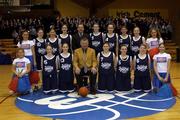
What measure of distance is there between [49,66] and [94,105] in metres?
1.42

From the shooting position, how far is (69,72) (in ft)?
23.4

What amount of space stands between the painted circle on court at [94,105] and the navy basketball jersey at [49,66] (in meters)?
0.43

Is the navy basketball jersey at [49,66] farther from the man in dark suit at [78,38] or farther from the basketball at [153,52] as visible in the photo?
the basketball at [153,52]

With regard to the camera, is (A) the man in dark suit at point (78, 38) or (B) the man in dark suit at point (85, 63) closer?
(B) the man in dark suit at point (85, 63)

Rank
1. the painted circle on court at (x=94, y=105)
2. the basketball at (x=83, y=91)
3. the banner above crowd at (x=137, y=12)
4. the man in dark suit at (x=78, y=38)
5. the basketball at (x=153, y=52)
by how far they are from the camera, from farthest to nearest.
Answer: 1. the banner above crowd at (x=137, y=12)
2. the man in dark suit at (x=78, y=38)
3. the basketball at (x=153, y=52)
4. the basketball at (x=83, y=91)
5. the painted circle on court at (x=94, y=105)

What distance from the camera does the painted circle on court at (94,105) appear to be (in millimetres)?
5617

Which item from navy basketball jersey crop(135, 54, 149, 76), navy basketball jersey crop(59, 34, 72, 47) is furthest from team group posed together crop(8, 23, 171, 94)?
navy basketball jersey crop(59, 34, 72, 47)

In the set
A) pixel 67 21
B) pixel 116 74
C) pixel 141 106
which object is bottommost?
pixel 141 106

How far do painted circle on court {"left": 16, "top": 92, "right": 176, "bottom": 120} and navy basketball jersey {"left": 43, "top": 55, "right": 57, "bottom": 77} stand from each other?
0.43 m

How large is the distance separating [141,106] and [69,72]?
168cm

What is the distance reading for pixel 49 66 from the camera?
713 cm

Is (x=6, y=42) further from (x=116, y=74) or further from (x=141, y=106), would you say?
(x=141, y=106)

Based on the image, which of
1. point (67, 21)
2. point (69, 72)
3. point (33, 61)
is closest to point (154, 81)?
point (69, 72)

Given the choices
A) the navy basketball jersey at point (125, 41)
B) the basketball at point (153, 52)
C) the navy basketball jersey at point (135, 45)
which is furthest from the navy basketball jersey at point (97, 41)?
the basketball at point (153, 52)
